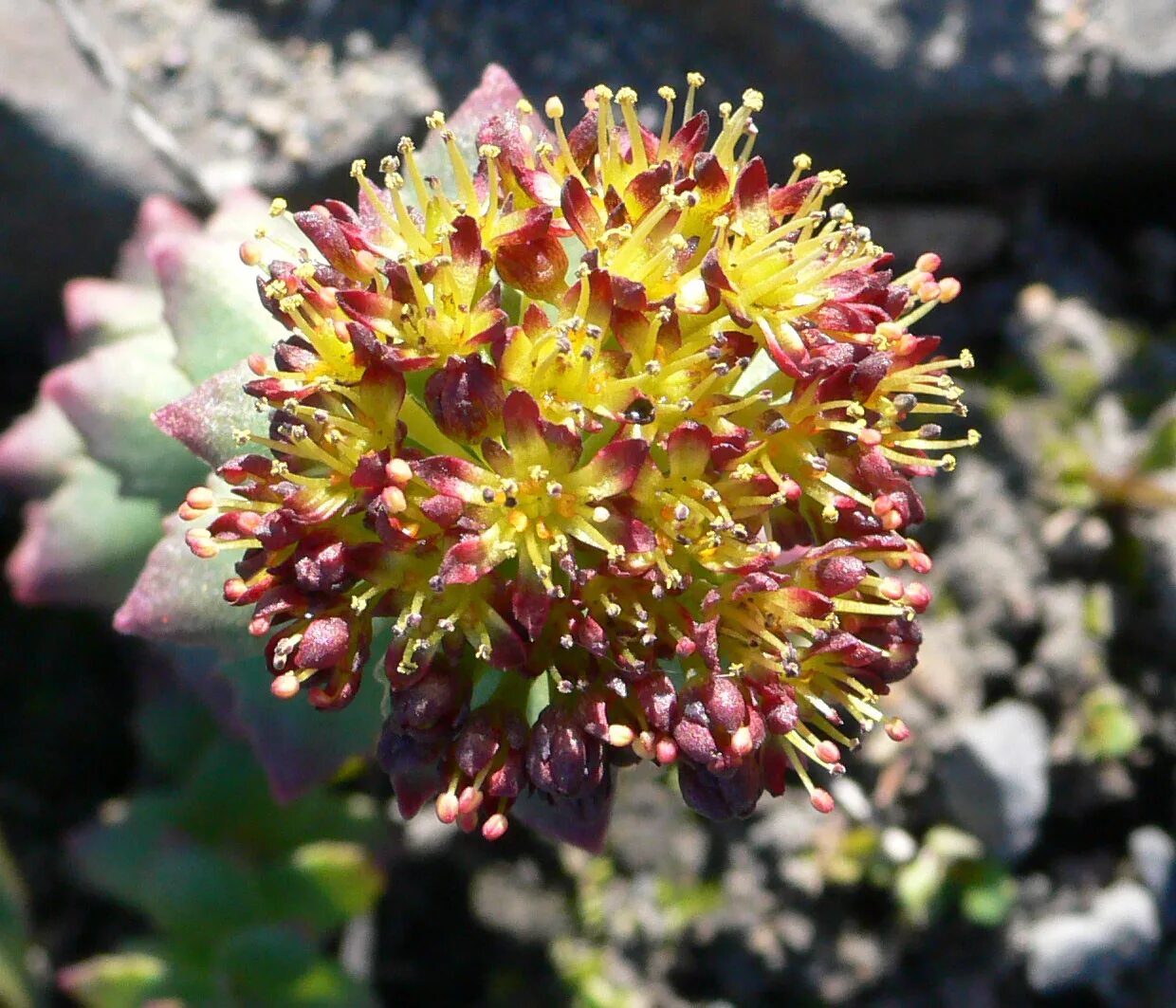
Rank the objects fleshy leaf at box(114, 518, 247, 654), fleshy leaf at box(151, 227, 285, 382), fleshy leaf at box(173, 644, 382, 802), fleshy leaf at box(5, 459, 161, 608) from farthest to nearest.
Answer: fleshy leaf at box(5, 459, 161, 608), fleshy leaf at box(173, 644, 382, 802), fleshy leaf at box(151, 227, 285, 382), fleshy leaf at box(114, 518, 247, 654)

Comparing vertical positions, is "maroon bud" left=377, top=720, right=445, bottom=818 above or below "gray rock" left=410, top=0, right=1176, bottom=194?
below

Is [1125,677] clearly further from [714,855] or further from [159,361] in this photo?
[159,361]

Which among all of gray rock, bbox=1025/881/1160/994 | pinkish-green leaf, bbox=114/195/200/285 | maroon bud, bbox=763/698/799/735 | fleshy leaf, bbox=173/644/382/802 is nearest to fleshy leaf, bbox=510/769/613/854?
maroon bud, bbox=763/698/799/735

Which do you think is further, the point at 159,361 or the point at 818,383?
the point at 159,361

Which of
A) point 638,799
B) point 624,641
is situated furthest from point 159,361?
point 638,799

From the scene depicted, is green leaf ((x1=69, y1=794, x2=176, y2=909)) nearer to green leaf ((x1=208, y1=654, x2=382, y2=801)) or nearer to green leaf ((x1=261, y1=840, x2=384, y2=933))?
green leaf ((x1=261, y1=840, x2=384, y2=933))

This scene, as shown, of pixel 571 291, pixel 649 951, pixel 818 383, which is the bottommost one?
pixel 649 951

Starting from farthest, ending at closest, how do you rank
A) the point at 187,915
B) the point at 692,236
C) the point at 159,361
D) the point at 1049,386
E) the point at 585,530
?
the point at 1049,386
the point at 187,915
the point at 159,361
the point at 692,236
the point at 585,530

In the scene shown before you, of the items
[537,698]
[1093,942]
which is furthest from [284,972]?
[1093,942]
